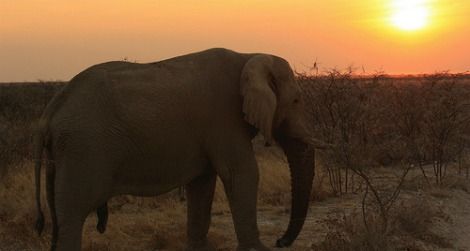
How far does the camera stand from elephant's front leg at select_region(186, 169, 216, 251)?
6883mm

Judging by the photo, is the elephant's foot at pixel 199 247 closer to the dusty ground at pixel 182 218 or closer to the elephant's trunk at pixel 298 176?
the dusty ground at pixel 182 218

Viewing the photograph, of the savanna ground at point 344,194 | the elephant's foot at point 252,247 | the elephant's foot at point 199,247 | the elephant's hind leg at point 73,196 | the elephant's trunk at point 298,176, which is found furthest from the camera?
the savanna ground at point 344,194

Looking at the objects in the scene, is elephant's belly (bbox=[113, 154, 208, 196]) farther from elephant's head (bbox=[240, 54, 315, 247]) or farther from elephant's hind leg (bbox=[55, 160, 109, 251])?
elephant's head (bbox=[240, 54, 315, 247])

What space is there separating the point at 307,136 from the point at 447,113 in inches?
249

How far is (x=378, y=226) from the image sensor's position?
696 cm

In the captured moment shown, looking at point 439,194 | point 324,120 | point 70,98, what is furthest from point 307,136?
point 324,120

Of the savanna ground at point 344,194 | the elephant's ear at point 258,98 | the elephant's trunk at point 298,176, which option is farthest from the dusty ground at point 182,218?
the elephant's ear at point 258,98

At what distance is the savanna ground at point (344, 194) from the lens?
747 cm

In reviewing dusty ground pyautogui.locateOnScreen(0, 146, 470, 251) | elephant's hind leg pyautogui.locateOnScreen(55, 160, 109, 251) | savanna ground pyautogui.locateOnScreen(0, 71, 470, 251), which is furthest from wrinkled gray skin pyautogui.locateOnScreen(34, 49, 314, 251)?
dusty ground pyautogui.locateOnScreen(0, 146, 470, 251)

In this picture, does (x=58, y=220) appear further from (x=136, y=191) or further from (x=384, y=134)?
(x=384, y=134)

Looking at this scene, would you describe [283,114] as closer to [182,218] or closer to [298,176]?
[298,176]

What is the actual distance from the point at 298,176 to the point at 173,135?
173 centimetres

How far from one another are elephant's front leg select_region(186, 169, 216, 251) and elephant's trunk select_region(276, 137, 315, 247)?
2.88 feet

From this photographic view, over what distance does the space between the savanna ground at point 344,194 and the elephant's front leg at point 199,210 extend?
476 mm
